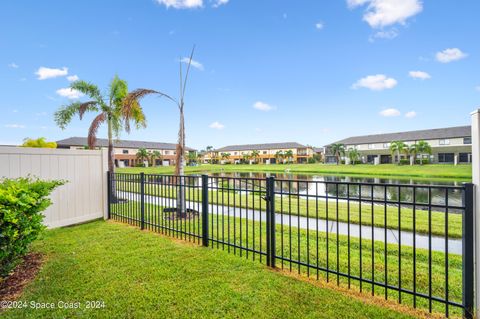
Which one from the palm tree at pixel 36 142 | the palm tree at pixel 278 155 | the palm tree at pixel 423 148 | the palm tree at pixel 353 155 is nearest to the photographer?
the palm tree at pixel 36 142

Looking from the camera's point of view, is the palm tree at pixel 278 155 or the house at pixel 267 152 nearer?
the palm tree at pixel 278 155

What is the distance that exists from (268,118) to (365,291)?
4932 centimetres

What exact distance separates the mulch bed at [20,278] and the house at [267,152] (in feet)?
222

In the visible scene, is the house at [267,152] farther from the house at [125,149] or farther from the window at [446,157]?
the window at [446,157]

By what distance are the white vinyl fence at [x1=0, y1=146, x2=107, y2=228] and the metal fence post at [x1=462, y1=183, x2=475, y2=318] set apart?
8298 millimetres

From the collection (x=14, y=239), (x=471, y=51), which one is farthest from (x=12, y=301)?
(x=471, y=51)

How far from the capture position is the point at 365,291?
10.3ft

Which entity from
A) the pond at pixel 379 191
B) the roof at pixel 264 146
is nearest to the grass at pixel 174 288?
the pond at pixel 379 191

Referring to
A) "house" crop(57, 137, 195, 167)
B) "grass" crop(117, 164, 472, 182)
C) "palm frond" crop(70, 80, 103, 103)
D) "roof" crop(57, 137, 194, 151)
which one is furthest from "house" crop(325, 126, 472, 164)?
"palm frond" crop(70, 80, 103, 103)

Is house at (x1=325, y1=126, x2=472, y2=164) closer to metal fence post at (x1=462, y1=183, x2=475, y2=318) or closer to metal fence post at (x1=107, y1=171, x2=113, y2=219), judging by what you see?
metal fence post at (x1=462, y1=183, x2=475, y2=318)

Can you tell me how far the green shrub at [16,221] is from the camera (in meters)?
2.79

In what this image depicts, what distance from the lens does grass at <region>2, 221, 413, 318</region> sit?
2.65m

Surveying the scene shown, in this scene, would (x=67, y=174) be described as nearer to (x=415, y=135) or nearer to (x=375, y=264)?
(x=375, y=264)

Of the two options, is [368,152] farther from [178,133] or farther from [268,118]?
[178,133]
